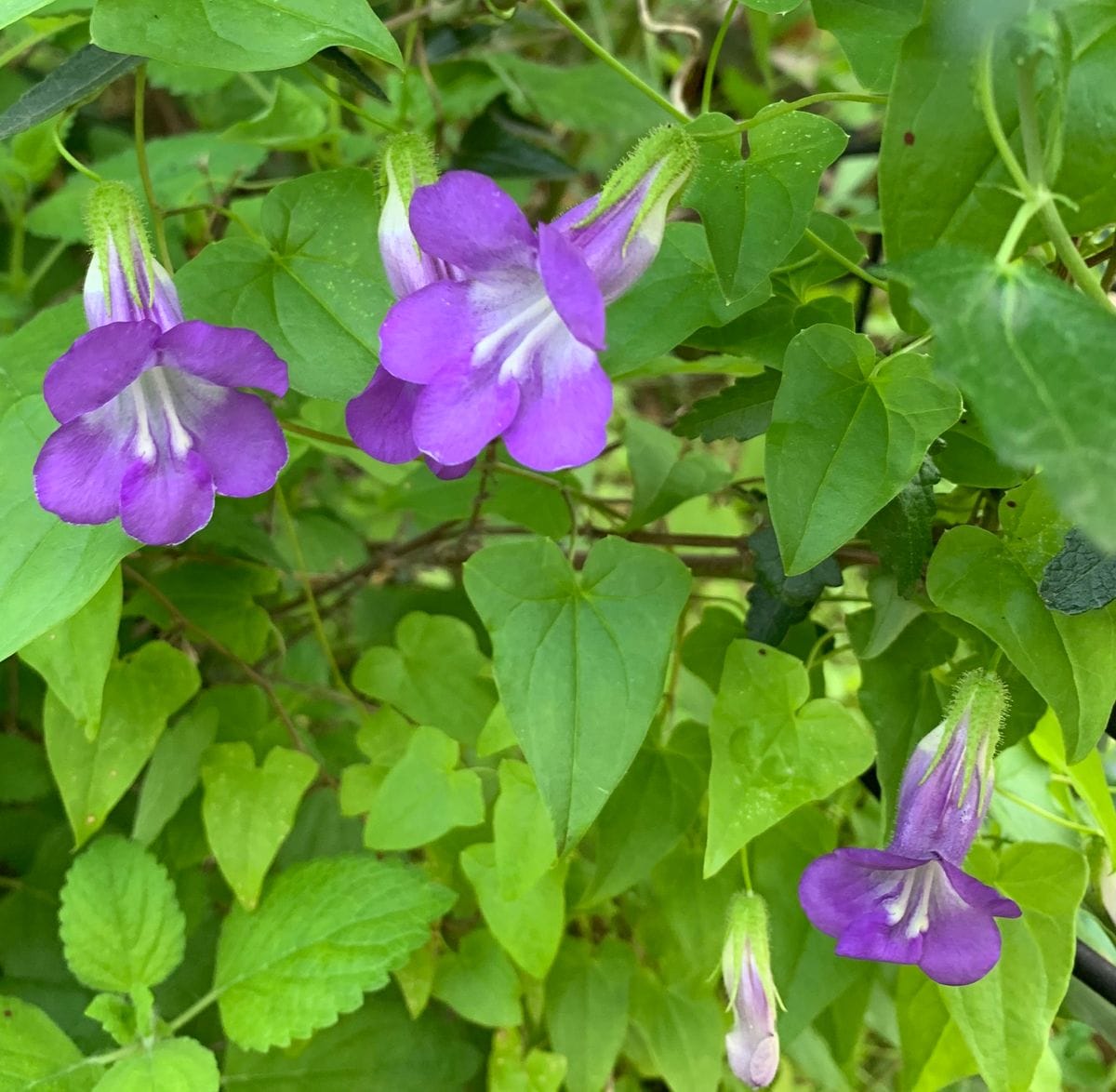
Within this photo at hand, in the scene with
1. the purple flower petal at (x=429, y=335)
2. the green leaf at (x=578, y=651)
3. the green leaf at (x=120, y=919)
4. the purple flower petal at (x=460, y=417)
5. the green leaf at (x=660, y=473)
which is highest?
the purple flower petal at (x=429, y=335)

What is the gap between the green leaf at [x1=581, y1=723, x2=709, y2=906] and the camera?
28.5 inches

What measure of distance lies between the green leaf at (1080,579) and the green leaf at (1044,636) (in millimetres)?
21

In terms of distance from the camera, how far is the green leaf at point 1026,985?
0.65 metres

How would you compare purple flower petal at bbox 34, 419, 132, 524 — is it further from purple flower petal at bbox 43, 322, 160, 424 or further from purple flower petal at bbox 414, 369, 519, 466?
purple flower petal at bbox 414, 369, 519, 466

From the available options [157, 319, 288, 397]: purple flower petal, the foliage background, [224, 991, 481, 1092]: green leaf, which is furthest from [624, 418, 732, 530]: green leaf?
[224, 991, 481, 1092]: green leaf

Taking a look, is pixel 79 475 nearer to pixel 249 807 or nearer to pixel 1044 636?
pixel 249 807

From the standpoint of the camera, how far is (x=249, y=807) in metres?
0.75

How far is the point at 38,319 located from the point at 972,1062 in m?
0.84

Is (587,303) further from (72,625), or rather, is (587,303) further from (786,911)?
(786,911)

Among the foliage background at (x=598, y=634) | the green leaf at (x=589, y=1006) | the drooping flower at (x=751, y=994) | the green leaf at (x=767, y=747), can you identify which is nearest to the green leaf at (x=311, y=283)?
the foliage background at (x=598, y=634)

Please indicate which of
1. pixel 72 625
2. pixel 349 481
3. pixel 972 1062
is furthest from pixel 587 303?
pixel 349 481

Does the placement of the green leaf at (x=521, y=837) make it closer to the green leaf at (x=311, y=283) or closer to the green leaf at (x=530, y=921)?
the green leaf at (x=530, y=921)

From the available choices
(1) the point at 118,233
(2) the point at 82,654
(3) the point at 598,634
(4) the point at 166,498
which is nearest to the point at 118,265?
(1) the point at 118,233

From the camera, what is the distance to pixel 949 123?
1.51 feet
